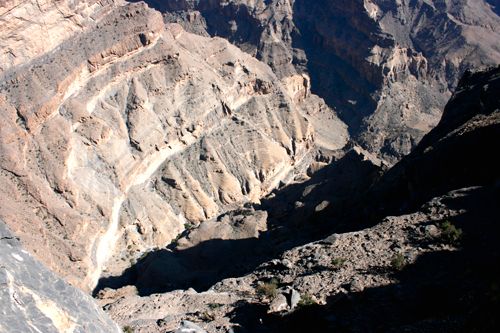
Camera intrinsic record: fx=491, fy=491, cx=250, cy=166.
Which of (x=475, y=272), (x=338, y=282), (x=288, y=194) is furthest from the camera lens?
(x=288, y=194)

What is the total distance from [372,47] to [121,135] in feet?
187

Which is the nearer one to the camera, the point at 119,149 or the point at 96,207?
the point at 96,207

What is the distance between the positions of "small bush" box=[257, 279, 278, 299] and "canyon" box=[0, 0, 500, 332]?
0.25 metres

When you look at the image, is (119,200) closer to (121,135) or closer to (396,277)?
(121,135)

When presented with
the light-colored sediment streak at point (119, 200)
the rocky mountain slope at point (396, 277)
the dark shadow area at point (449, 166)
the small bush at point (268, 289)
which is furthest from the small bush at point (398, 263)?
the light-colored sediment streak at point (119, 200)

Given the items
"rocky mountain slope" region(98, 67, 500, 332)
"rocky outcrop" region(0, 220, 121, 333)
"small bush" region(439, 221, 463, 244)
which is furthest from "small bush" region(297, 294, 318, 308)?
"rocky outcrop" region(0, 220, 121, 333)

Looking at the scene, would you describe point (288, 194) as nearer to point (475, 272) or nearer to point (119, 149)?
point (119, 149)

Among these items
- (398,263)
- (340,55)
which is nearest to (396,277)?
(398,263)

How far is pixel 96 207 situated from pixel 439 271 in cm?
3453

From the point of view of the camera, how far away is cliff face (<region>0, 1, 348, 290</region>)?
4316cm

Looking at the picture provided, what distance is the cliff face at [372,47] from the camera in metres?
85.1

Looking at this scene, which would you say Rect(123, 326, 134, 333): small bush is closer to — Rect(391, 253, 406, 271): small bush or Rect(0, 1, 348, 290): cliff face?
Rect(391, 253, 406, 271): small bush

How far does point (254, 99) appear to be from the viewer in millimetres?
67938

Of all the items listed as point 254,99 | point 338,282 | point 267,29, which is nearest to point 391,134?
point 254,99
